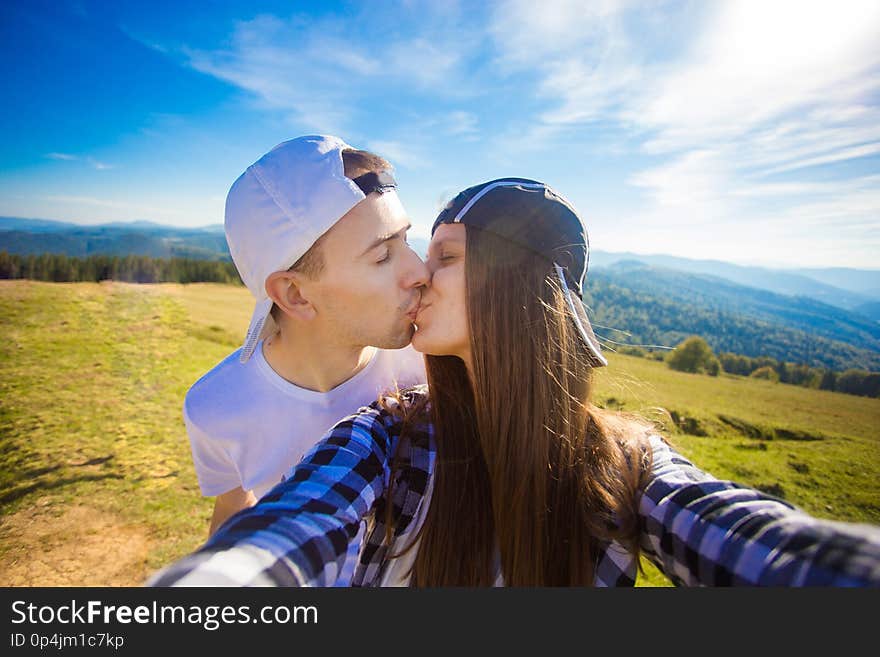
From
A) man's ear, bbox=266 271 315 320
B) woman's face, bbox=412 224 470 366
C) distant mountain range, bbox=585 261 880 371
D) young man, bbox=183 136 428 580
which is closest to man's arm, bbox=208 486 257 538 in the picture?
young man, bbox=183 136 428 580

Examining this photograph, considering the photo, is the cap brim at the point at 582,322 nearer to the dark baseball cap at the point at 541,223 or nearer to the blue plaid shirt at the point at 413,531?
the dark baseball cap at the point at 541,223

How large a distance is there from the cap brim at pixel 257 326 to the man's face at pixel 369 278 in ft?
1.03

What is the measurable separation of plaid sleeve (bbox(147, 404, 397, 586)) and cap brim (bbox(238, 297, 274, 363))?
1.12 meters

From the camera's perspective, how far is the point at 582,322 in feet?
7.54

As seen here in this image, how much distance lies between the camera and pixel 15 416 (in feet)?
28.7

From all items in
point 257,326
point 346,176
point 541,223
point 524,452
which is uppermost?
point 346,176

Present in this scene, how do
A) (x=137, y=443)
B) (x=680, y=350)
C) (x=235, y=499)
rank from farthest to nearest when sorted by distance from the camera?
(x=680, y=350) < (x=137, y=443) < (x=235, y=499)

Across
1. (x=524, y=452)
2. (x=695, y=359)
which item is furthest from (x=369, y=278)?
(x=695, y=359)

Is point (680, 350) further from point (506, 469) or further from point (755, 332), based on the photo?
point (755, 332)

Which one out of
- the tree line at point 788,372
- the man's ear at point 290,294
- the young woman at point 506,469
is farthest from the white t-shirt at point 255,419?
the tree line at point 788,372

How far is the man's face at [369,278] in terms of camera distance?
2.54 metres

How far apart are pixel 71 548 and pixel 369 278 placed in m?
6.48

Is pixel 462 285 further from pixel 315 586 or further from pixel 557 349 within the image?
pixel 315 586

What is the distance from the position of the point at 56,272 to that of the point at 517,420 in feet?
116
